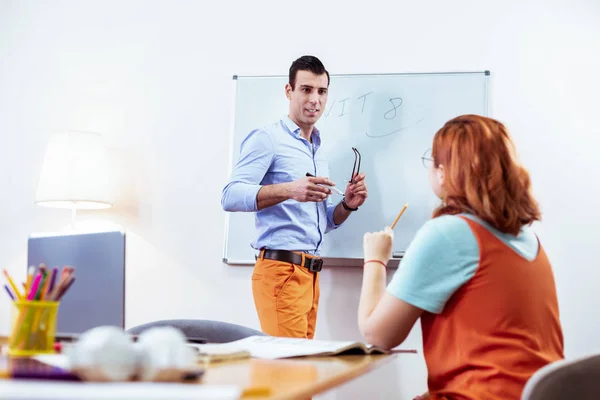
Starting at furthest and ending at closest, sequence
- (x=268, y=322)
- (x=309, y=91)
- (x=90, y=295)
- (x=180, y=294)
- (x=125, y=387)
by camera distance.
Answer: (x=180, y=294) < (x=309, y=91) < (x=268, y=322) < (x=90, y=295) < (x=125, y=387)

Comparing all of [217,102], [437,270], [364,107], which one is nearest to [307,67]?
[364,107]

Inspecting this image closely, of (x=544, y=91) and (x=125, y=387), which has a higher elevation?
(x=544, y=91)

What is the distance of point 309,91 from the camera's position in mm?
3094

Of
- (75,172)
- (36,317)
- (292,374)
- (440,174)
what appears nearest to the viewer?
(292,374)

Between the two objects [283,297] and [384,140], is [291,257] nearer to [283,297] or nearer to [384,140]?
[283,297]

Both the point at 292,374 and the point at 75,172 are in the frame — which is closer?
the point at 292,374

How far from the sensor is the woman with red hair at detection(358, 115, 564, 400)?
1386 millimetres

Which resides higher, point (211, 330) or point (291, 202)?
point (291, 202)

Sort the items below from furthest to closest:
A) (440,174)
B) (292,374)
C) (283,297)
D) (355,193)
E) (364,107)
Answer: (364,107)
(355,193)
(283,297)
(440,174)
(292,374)

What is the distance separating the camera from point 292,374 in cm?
114

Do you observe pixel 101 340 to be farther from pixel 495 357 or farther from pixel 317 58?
pixel 317 58

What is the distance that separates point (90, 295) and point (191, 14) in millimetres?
2417

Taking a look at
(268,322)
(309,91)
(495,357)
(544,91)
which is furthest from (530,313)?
(544,91)

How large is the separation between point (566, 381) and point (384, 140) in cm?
218
